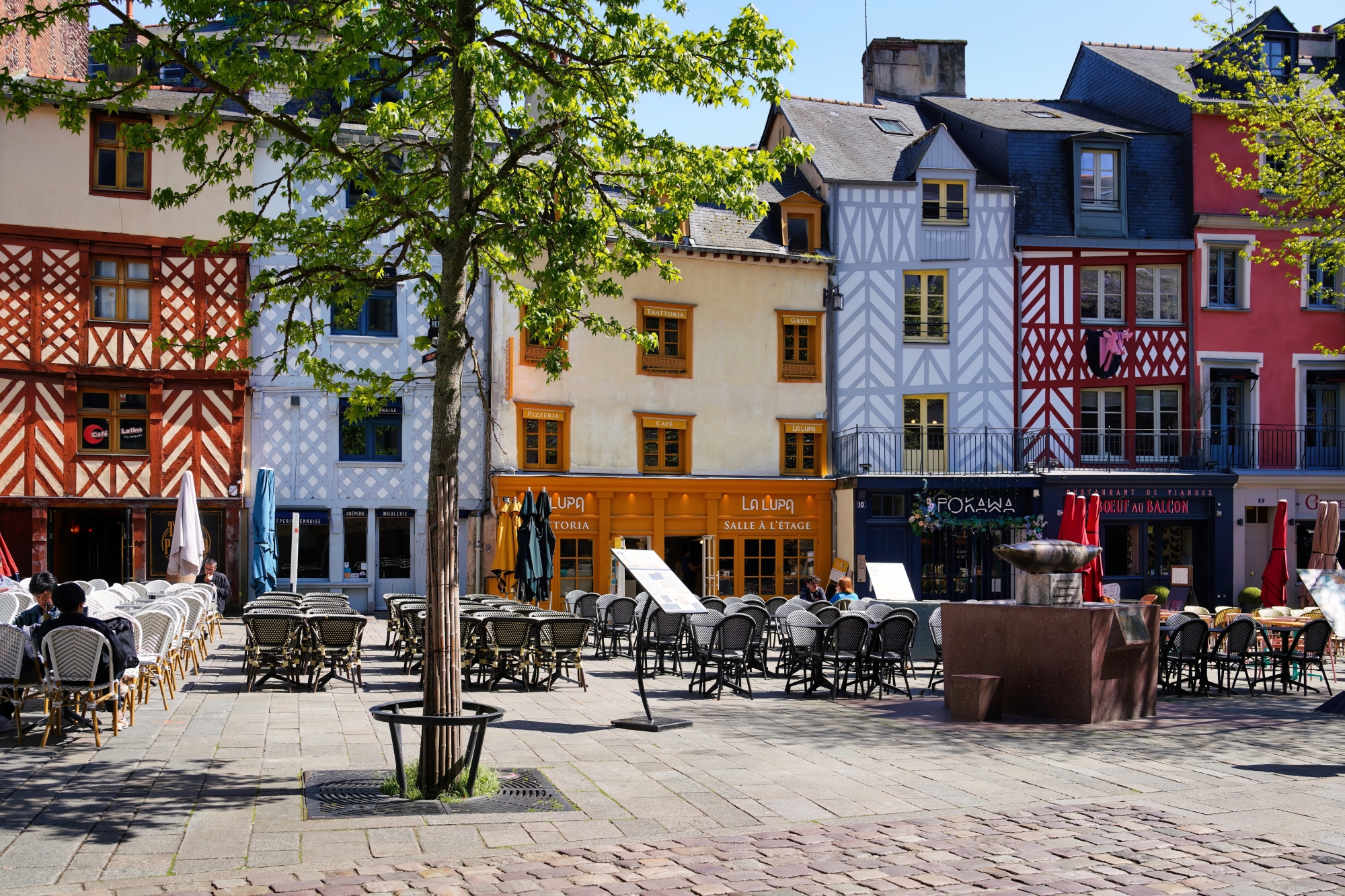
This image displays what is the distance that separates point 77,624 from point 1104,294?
80.3 feet

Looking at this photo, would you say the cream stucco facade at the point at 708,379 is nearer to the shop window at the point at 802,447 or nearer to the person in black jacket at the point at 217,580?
the shop window at the point at 802,447

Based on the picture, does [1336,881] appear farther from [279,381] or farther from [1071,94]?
[1071,94]

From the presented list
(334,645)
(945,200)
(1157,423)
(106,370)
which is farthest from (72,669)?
(1157,423)

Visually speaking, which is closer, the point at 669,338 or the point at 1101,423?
the point at 669,338

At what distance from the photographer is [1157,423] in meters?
28.0

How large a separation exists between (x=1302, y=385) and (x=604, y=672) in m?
21.1

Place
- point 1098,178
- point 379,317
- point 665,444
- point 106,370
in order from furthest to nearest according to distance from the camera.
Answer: point 1098,178 → point 665,444 → point 379,317 → point 106,370

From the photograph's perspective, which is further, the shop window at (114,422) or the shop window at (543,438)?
the shop window at (543,438)

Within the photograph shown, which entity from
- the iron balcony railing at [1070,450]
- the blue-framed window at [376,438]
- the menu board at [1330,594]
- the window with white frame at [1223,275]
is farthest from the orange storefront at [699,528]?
the menu board at [1330,594]

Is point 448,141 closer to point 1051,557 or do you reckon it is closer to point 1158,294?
point 1051,557

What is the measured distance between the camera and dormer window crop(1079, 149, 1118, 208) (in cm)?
2814

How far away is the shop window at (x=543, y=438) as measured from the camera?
2525cm

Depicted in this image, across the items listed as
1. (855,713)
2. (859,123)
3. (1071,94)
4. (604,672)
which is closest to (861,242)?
(859,123)

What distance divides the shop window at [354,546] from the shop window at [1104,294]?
16.7 meters
